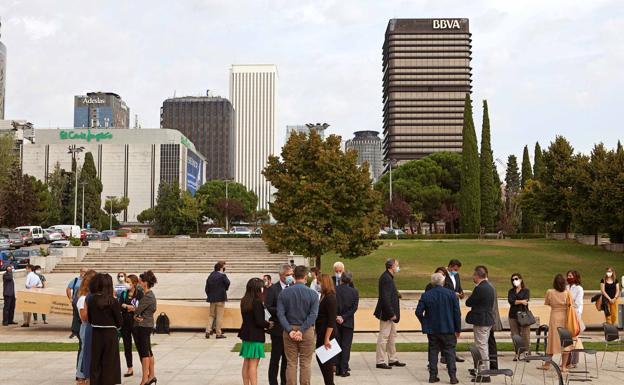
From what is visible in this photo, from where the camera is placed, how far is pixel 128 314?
9.91 meters

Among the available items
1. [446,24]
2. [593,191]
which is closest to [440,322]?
[593,191]

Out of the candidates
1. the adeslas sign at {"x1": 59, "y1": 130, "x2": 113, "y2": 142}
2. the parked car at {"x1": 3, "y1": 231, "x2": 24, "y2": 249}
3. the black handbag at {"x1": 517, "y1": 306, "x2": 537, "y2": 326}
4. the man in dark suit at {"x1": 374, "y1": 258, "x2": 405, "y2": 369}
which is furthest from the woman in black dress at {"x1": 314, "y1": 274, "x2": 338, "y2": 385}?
the adeslas sign at {"x1": 59, "y1": 130, "x2": 113, "y2": 142}

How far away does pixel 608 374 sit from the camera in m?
10.4

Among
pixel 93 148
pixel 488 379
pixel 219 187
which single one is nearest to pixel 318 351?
pixel 488 379

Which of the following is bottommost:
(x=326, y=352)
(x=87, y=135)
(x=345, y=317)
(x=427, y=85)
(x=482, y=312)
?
(x=326, y=352)

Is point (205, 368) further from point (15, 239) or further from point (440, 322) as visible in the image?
point (15, 239)

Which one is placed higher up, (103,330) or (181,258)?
(103,330)

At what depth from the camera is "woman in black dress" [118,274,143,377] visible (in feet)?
32.4

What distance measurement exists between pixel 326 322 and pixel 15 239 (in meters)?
49.4

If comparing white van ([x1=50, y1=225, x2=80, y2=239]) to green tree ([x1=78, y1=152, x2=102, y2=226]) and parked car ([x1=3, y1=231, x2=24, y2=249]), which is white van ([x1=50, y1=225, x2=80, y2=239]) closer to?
parked car ([x1=3, y1=231, x2=24, y2=249])

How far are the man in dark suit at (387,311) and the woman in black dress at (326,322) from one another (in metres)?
2.05

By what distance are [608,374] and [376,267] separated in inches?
987

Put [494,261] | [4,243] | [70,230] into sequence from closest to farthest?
[494,261], [4,243], [70,230]

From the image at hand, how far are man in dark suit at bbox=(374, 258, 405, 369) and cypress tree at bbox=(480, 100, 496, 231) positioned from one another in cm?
5568
